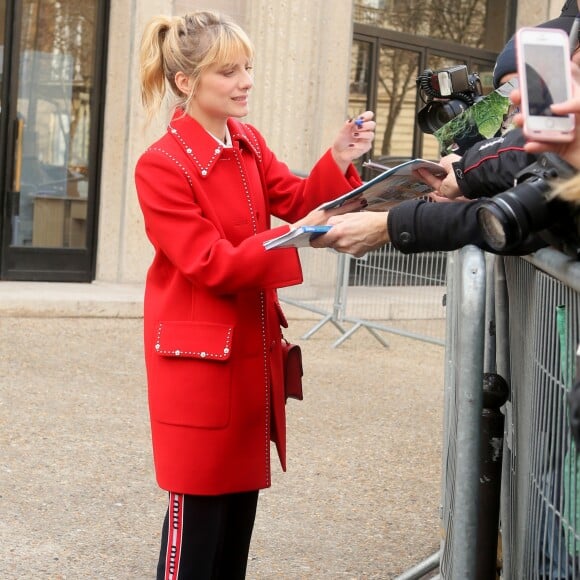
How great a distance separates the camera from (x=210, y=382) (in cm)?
295

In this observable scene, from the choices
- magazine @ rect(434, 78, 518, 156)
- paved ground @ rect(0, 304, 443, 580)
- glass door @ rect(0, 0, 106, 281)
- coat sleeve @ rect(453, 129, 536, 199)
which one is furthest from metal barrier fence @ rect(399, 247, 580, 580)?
glass door @ rect(0, 0, 106, 281)

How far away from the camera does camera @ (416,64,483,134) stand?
11.4 feet

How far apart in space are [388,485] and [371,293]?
13.8ft

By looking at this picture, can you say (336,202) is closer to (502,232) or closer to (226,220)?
(226,220)

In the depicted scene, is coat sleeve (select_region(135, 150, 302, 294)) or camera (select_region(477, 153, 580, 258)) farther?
coat sleeve (select_region(135, 150, 302, 294))

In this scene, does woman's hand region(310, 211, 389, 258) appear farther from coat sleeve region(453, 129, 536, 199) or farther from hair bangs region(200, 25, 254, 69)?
hair bangs region(200, 25, 254, 69)

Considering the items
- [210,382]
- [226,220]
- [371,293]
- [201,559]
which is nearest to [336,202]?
[226,220]

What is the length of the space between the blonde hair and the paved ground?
1.80m

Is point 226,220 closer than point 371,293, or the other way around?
point 226,220


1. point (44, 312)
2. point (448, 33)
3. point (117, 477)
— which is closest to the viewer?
point (117, 477)

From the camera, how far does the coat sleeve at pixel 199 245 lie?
9.29 ft

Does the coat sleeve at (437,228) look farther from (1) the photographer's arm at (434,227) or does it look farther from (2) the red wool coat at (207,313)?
(2) the red wool coat at (207,313)

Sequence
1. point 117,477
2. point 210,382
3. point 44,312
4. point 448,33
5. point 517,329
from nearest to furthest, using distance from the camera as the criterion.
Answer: point 517,329 → point 210,382 → point 117,477 → point 44,312 → point 448,33

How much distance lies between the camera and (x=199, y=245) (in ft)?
9.37
